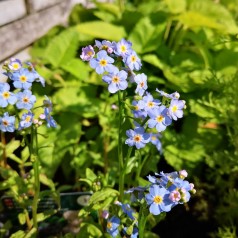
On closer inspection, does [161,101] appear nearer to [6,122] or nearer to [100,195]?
[100,195]

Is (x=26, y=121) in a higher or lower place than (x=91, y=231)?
higher

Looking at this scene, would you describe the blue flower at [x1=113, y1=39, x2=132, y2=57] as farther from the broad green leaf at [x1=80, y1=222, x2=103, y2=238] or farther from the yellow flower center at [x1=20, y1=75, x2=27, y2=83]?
the broad green leaf at [x1=80, y1=222, x2=103, y2=238]

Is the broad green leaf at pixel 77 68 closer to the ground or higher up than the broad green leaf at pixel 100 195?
closer to the ground

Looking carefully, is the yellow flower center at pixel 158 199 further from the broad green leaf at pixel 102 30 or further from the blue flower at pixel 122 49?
the broad green leaf at pixel 102 30

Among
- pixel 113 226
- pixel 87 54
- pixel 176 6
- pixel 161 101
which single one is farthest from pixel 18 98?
pixel 176 6

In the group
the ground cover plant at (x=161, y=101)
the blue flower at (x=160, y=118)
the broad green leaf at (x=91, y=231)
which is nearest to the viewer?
the blue flower at (x=160, y=118)

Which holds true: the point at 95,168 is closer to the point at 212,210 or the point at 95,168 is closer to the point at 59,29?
the point at 212,210

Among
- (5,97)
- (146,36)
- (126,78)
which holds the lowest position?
(146,36)

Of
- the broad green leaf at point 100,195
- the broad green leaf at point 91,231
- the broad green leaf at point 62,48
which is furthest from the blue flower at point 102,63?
the broad green leaf at point 62,48
